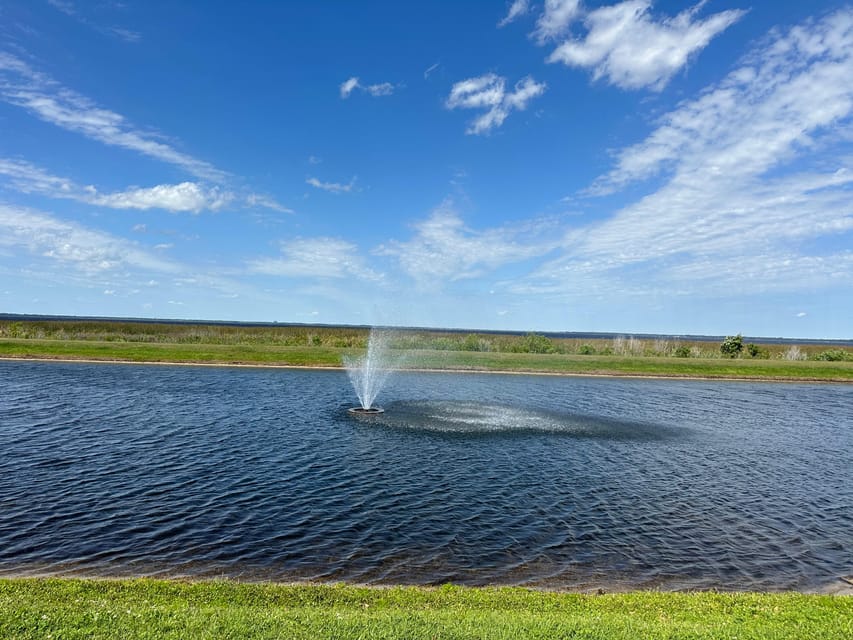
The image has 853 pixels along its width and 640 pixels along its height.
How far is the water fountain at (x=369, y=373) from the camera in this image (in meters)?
30.1

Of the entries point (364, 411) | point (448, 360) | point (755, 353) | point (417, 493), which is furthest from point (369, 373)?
point (755, 353)

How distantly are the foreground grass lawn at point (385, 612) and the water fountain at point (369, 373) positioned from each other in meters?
19.5

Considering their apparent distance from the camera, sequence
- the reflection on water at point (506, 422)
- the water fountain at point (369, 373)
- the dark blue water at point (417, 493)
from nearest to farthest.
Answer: the dark blue water at point (417, 493) → the reflection on water at point (506, 422) → the water fountain at point (369, 373)

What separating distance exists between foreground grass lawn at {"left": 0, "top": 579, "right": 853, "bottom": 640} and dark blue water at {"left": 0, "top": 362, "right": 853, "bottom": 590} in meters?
1.54

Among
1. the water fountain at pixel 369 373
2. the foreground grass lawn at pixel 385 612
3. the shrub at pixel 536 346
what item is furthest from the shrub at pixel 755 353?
the foreground grass lawn at pixel 385 612

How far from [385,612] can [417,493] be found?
7.86 meters

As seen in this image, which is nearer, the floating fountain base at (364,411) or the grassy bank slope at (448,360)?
the floating fountain base at (364,411)

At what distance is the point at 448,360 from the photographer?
5812 centimetres

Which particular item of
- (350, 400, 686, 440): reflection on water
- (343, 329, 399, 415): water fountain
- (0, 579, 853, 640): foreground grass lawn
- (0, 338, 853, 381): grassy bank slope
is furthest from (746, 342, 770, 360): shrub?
(0, 579, 853, 640): foreground grass lawn

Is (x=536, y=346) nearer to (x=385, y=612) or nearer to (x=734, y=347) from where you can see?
(x=734, y=347)

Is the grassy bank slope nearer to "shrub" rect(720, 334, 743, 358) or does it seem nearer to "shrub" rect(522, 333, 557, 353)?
"shrub" rect(522, 333, 557, 353)

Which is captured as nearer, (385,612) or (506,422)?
(385,612)

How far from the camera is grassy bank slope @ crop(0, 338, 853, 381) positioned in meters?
49.7

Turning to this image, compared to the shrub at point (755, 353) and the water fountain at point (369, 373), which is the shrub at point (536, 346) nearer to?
the water fountain at point (369, 373)
